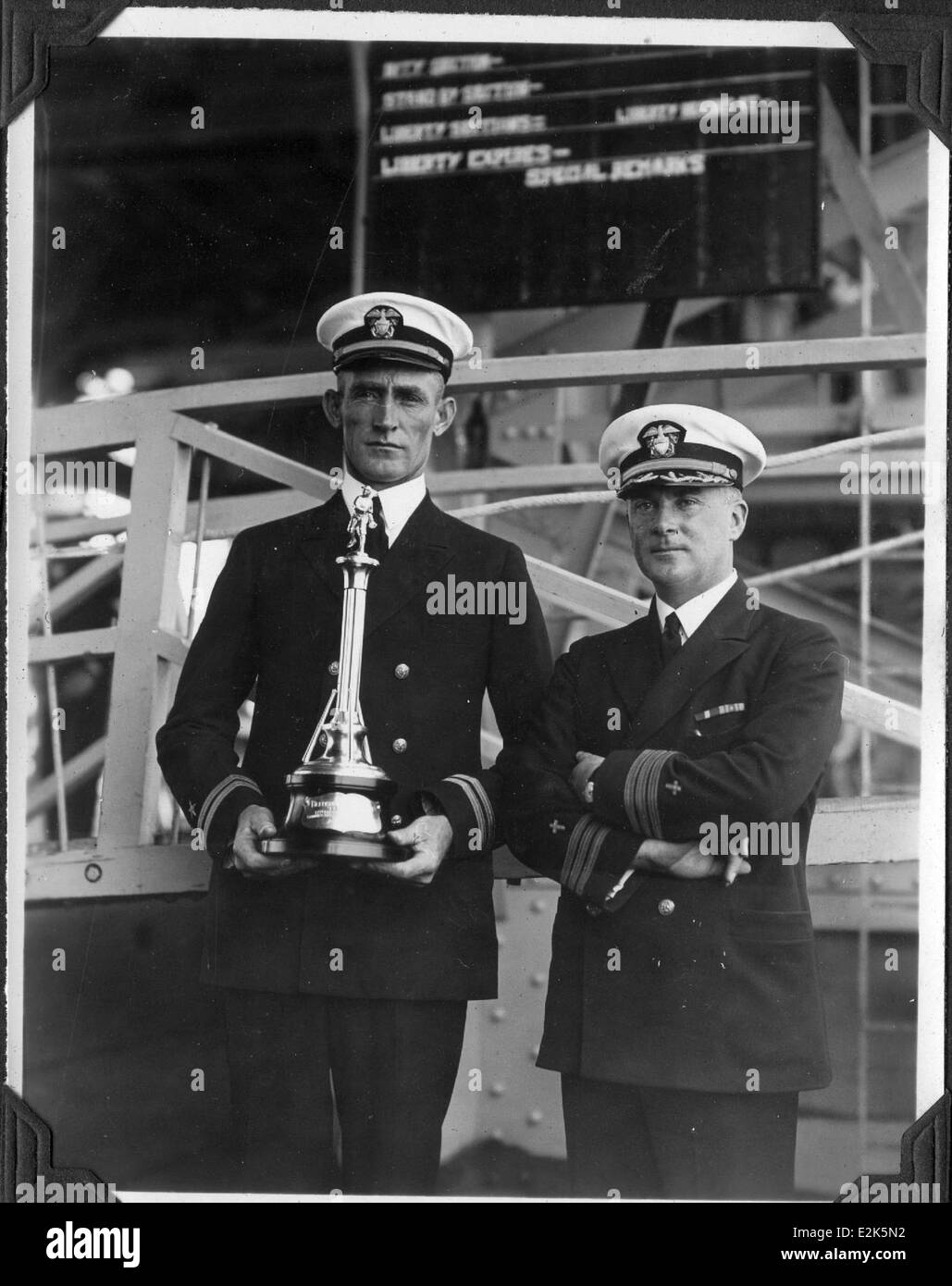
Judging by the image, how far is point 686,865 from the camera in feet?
8.96

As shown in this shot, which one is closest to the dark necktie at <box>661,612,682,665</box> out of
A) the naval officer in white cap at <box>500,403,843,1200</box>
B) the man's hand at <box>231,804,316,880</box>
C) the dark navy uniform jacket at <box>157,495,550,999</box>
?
the naval officer in white cap at <box>500,403,843,1200</box>

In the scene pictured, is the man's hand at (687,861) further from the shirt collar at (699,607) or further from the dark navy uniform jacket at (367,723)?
the shirt collar at (699,607)

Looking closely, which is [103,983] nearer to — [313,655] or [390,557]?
[313,655]

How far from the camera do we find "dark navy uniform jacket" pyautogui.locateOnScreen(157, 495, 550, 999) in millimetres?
2787

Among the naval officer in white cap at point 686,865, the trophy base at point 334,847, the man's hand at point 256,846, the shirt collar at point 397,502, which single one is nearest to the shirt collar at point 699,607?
the naval officer in white cap at point 686,865

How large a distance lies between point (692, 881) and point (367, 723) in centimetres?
72

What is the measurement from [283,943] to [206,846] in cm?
26

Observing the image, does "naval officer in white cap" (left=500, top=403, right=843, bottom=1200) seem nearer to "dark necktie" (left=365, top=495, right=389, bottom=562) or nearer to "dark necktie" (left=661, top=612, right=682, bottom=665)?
"dark necktie" (left=661, top=612, right=682, bottom=665)

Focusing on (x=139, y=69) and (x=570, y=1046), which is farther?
(x=139, y=69)

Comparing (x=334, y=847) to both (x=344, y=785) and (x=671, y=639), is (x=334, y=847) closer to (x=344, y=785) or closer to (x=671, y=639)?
(x=344, y=785)

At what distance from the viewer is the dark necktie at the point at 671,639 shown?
9.29ft

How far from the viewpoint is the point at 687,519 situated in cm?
286

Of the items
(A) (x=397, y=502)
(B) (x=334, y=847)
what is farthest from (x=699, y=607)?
(B) (x=334, y=847)

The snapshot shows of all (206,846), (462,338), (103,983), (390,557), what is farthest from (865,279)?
(103,983)
